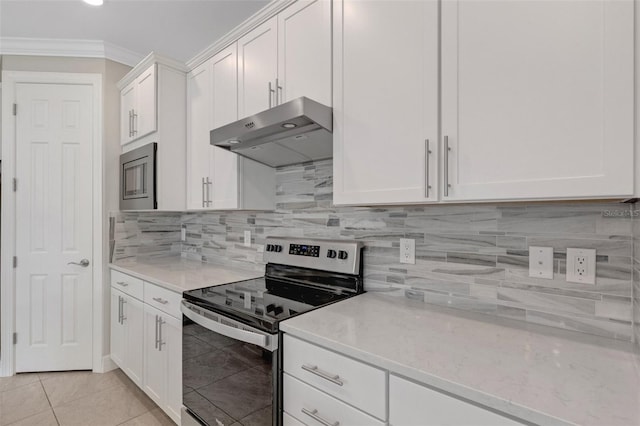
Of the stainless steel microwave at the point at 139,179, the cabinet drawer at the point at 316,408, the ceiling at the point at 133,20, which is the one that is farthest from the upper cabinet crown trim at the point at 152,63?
the cabinet drawer at the point at 316,408

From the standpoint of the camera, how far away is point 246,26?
184cm

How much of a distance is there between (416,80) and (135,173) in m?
2.30

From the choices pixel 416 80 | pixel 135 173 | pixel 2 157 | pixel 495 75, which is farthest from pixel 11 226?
pixel 495 75

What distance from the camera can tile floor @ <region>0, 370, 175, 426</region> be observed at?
201cm

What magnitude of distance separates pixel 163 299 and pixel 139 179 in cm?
108

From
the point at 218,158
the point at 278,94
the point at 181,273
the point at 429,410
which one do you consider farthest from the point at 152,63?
the point at 429,410

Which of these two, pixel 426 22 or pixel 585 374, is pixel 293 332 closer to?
pixel 585 374

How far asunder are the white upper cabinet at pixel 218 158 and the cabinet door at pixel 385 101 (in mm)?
800

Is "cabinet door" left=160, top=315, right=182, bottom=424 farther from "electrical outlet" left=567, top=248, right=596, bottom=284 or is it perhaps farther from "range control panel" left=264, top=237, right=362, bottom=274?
"electrical outlet" left=567, top=248, right=596, bottom=284

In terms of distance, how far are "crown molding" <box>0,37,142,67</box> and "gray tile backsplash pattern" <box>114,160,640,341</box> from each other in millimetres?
1928

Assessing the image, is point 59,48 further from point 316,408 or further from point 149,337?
point 316,408

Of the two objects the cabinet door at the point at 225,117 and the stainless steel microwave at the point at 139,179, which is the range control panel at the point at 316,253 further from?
the stainless steel microwave at the point at 139,179

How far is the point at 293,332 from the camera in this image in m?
1.16

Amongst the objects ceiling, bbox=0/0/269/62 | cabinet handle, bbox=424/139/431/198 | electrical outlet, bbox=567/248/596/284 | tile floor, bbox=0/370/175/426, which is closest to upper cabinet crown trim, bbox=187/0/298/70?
ceiling, bbox=0/0/269/62
